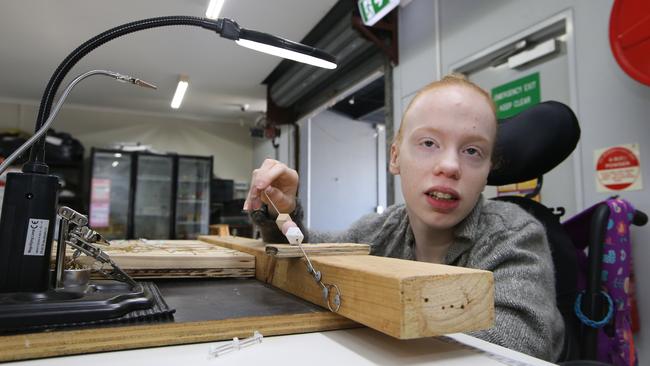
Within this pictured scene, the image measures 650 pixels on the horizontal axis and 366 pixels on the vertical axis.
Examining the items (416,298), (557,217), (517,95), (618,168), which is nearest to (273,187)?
(416,298)

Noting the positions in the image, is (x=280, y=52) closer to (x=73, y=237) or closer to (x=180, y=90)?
(x=73, y=237)

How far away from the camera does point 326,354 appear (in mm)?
431

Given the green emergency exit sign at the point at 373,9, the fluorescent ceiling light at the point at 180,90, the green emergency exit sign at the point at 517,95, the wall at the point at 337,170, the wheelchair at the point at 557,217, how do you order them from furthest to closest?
the wall at the point at 337,170
the fluorescent ceiling light at the point at 180,90
the green emergency exit sign at the point at 373,9
the green emergency exit sign at the point at 517,95
the wheelchair at the point at 557,217

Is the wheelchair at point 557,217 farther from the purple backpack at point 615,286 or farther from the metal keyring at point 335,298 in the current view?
the metal keyring at point 335,298

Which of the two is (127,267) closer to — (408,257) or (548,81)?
(408,257)

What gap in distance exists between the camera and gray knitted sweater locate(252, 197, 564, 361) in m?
0.62

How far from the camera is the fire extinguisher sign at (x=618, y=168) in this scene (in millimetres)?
1544


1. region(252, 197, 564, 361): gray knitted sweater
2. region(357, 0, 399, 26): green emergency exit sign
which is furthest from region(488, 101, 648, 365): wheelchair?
region(357, 0, 399, 26): green emergency exit sign

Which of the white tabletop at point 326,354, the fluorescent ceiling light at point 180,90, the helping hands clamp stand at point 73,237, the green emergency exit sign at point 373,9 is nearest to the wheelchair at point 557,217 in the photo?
the white tabletop at point 326,354

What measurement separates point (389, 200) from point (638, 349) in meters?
1.70

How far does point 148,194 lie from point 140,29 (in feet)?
19.1

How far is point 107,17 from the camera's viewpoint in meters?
3.40

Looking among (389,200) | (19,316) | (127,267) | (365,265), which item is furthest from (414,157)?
(389,200)

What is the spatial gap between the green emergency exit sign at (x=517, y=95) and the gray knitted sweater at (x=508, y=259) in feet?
3.96
